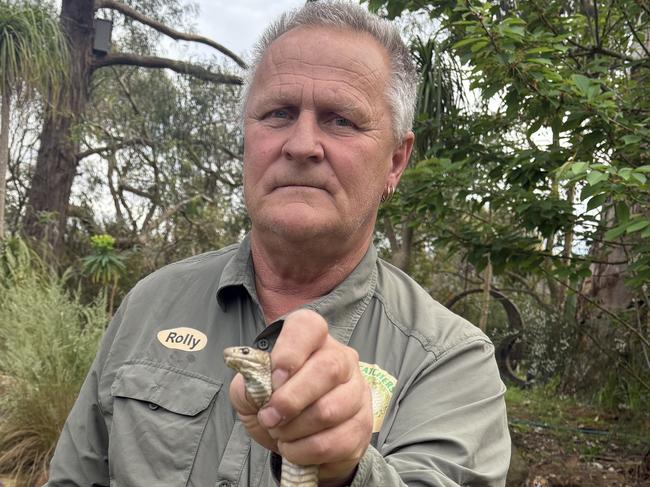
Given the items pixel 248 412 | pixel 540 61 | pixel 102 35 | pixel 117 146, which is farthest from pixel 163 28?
pixel 248 412

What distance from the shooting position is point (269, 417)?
3.14 feet

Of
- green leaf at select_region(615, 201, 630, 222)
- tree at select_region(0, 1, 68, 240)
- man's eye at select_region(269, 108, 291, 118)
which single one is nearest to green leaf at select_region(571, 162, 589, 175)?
green leaf at select_region(615, 201, 630, 222)

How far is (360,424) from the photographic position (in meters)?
1.04

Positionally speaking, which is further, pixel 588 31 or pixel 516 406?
pixel 516 406

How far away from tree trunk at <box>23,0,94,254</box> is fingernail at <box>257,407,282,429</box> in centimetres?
1213

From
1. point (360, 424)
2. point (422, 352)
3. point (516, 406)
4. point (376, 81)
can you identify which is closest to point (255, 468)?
point (422, 352)

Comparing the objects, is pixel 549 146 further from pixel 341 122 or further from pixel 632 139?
pixel 341 122

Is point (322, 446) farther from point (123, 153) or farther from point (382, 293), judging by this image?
point (123, 153)

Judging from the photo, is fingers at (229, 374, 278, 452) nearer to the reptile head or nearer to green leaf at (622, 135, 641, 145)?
the reptile head

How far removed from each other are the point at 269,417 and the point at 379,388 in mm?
775

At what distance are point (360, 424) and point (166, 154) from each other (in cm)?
1359

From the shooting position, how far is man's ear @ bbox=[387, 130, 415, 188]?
2.08 metres

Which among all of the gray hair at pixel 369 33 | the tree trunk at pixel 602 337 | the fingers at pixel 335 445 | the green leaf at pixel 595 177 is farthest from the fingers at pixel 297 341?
the tree trunk at pixel 602 337

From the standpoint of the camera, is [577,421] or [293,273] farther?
[577,421]
